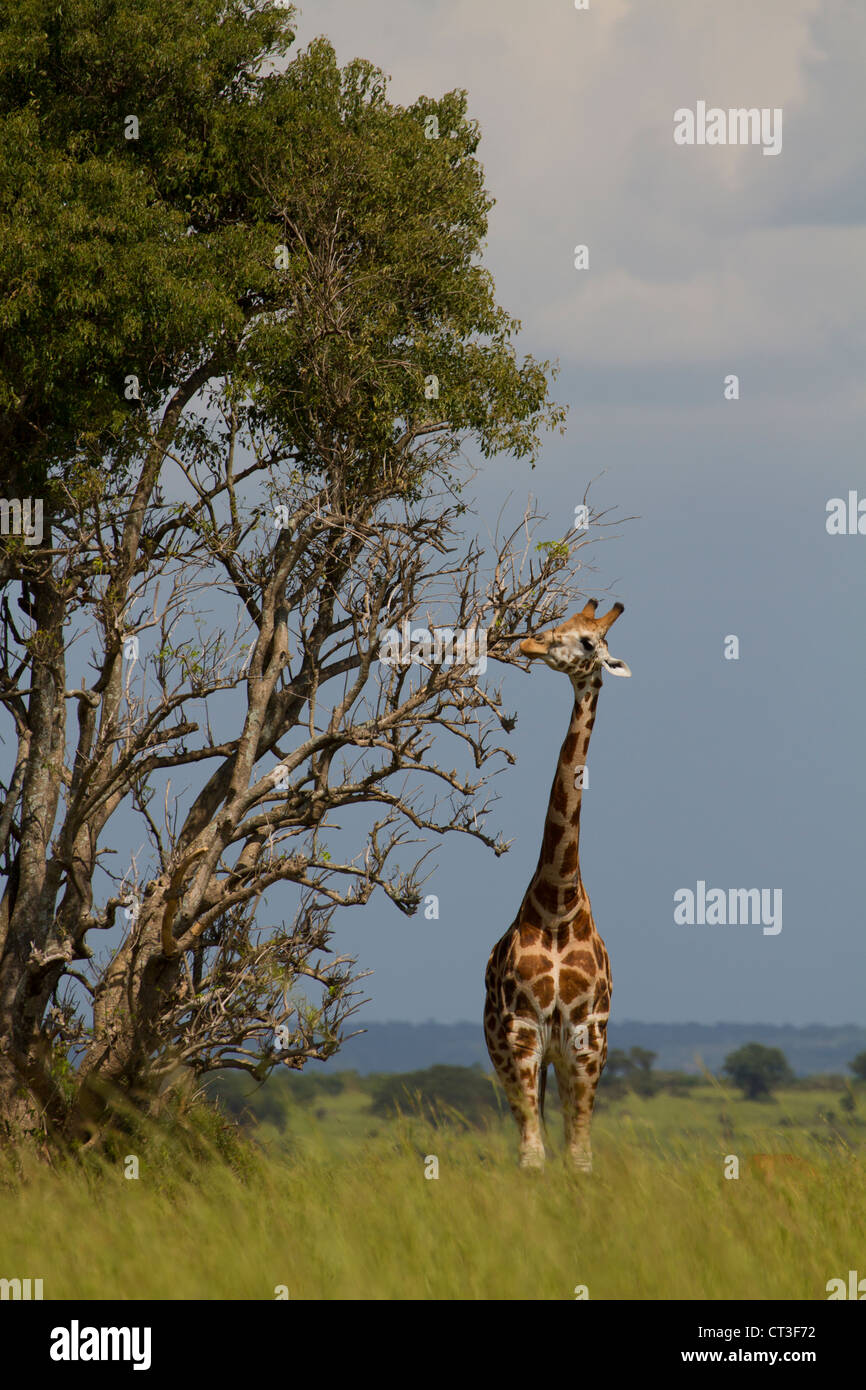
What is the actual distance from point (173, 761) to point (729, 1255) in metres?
11.4

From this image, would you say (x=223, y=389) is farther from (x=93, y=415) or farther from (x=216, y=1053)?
(x=216, y=1053)

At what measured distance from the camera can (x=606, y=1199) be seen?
10.2 meters

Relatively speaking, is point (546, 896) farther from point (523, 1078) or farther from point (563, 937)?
point (523, 1078)

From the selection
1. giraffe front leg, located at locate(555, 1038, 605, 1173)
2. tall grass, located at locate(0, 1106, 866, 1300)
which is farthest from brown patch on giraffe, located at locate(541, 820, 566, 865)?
tall grass, located at locate(0, 1106, 866, 1300)

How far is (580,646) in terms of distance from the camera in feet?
39.7

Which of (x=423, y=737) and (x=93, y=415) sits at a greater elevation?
(x=93, y=415)

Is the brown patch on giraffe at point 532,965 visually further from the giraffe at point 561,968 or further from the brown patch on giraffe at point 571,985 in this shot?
the brown patch on giraffe at point 571,985

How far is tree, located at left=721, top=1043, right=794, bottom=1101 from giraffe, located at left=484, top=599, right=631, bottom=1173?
62193 millimetres

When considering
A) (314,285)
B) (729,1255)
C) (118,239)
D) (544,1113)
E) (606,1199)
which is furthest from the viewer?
(314,285)

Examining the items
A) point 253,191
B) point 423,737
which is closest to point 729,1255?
point 423,737

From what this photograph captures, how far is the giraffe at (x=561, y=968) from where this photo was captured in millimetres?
11773

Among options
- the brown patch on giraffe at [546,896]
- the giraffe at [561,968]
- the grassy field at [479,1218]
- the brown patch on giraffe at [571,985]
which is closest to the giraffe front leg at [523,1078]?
the giraffe at [561,968]

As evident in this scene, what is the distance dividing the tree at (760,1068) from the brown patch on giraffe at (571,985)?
62412mm

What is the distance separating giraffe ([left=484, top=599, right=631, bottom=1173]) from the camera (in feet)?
38.6
